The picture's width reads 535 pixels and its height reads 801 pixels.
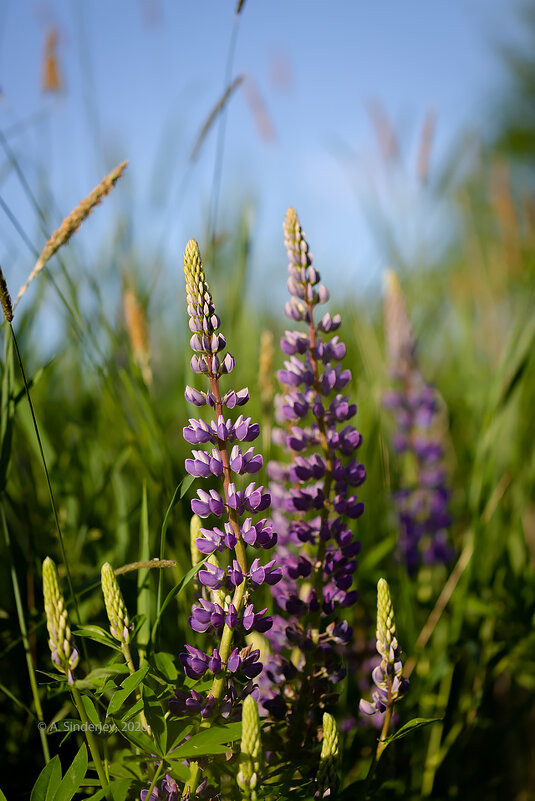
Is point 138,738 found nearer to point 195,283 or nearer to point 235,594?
point 235,594

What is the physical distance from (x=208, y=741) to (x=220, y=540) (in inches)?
8.7

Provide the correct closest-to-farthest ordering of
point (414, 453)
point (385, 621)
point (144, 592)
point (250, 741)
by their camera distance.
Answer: point (250, 741) → point (385, 621) → point (144, 592) → point (414, 453)

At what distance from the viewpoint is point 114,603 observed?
75 centimetres

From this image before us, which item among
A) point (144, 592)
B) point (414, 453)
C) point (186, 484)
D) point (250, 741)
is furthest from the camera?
point (414, 453)

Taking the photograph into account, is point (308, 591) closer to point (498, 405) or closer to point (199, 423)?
point (199, 423)

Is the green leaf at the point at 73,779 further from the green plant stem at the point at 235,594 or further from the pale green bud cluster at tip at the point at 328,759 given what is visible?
the pale green bud cluster at tip at the point at 328,759

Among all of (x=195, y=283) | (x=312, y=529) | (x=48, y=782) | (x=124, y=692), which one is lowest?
(x=48, y=782)

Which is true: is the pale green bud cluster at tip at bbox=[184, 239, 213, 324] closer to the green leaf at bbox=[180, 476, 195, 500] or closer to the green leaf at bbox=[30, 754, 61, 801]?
the green leaf at bbox=[180, 476, 195, 500]

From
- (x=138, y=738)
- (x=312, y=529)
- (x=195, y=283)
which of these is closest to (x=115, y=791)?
(x=138, y=738)

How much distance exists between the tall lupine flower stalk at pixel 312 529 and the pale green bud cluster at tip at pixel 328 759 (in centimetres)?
14

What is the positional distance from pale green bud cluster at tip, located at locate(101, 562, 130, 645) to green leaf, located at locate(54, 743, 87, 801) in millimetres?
134

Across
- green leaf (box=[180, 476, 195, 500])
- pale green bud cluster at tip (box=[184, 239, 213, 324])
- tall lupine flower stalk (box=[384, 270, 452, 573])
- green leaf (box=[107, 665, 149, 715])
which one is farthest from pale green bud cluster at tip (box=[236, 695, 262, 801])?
tall lupine flower stalk (box=[384, 270, 452, 573])

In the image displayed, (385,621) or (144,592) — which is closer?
(385,621)

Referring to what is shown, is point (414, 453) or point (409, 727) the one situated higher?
point (414, 453)
